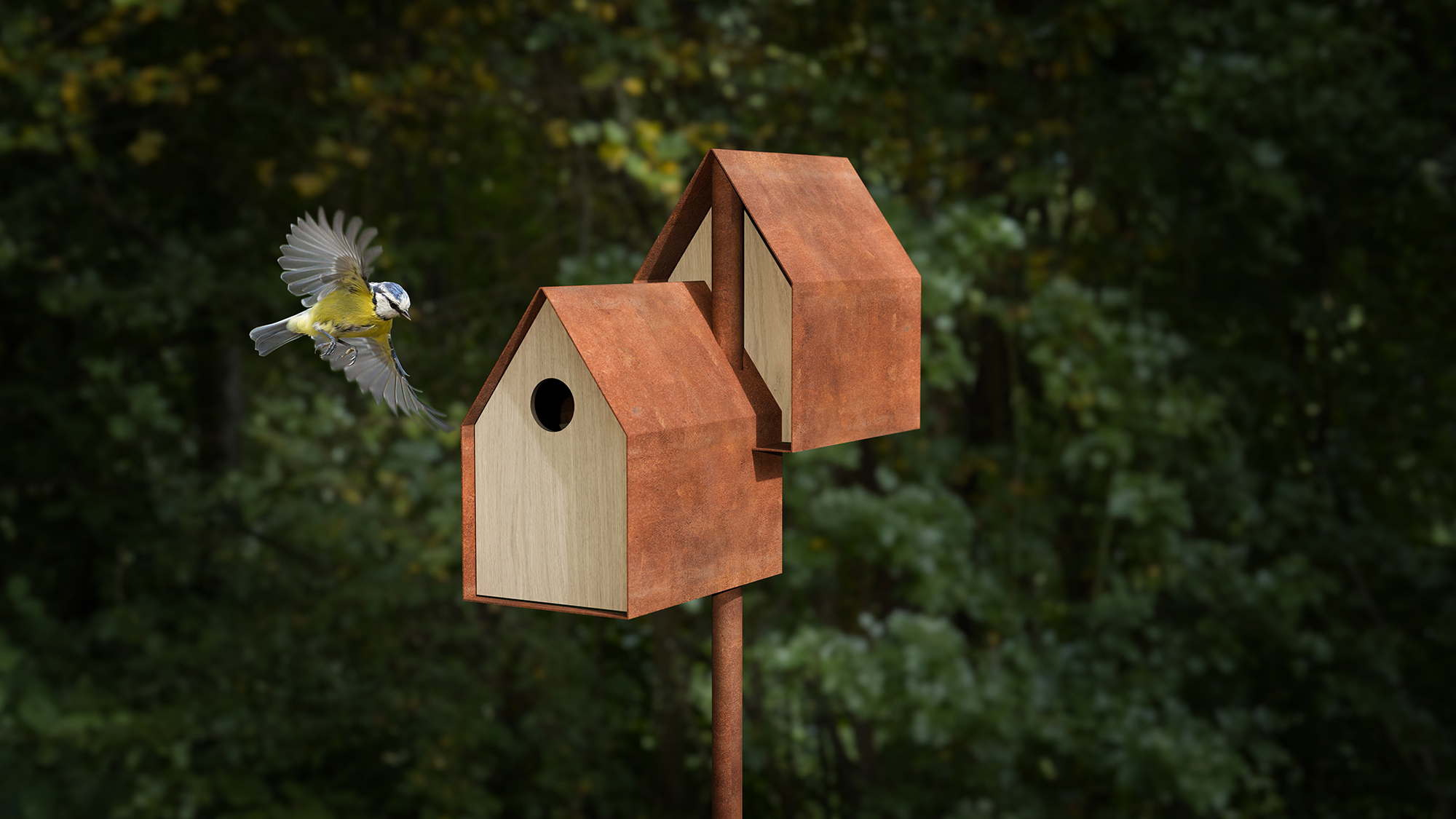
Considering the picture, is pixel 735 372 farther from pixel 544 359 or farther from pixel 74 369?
pixel 74 369

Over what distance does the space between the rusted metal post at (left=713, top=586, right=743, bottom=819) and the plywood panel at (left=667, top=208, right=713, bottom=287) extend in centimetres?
24

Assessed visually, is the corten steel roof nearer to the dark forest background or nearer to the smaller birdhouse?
the smaller birdhouse

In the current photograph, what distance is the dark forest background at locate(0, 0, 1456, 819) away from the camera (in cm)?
242

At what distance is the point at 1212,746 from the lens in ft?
8.10

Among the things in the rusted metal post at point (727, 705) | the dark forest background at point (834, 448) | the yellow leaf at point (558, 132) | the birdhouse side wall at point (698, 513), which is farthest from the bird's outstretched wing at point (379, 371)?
the yellow leaf at point (558, 132)

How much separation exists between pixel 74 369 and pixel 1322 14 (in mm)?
2801

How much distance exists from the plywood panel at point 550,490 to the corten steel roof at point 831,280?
0.14 meters

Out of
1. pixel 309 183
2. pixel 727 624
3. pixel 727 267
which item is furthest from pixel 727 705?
pixel 309 183

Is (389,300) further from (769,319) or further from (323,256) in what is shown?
(769,319)

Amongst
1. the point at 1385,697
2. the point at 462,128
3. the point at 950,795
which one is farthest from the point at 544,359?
the point at 1385,697

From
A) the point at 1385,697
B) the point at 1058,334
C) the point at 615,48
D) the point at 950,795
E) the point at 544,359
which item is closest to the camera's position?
the point at 544,359

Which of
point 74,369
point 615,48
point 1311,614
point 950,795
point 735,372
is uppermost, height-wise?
point 735,372

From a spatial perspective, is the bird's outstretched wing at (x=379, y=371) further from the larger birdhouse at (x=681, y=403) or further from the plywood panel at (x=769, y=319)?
the plywood panel at (x=769, y=319)

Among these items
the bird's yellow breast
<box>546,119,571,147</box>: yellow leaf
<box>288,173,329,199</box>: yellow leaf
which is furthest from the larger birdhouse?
<box>288,173,329,199</box>: yellow leaf
